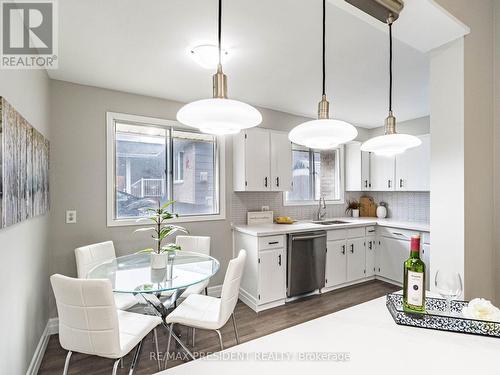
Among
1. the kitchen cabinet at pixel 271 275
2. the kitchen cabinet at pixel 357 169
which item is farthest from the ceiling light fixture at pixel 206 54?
the kitchen cabinet at pixel 357 169

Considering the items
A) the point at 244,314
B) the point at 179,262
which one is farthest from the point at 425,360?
the point at 244,314

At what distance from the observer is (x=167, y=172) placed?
3.16 meters

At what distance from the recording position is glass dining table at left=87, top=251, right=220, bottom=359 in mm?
1736

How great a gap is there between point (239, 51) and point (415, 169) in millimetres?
3221

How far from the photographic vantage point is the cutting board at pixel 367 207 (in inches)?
184

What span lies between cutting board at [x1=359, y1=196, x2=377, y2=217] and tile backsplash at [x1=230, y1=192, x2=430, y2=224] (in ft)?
0.31

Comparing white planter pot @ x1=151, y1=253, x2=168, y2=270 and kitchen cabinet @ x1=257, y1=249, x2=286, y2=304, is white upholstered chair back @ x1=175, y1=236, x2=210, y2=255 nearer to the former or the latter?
kitchen cabinet @ x1=257, y1=249, x2=286, y2=304

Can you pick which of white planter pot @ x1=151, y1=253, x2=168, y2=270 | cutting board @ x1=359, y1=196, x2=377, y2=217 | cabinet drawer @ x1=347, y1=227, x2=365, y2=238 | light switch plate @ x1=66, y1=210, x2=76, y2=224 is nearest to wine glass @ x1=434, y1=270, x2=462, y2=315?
white planter pot @ x1=151, y1=253, x2=168, y2=270

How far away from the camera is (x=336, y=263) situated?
11.7ft

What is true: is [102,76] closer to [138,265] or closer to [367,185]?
[138,265]

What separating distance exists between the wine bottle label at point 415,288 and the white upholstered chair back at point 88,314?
57.9 inches

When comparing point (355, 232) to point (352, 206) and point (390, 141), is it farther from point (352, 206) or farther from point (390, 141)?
point (390, 141)

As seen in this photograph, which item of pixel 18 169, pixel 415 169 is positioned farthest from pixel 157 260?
pixel 415 169

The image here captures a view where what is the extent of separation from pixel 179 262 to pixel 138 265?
1.14 feet
